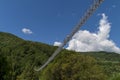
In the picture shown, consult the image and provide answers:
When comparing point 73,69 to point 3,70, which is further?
point 73,69

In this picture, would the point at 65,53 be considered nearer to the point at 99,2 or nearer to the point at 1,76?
the point at 1,76

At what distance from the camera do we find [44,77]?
2328 inches

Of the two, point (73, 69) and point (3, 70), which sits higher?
point (73, 69)

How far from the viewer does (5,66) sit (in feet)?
180

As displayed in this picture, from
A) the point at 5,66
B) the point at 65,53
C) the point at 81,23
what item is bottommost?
the point at 81,23

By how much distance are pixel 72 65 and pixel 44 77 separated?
239 inches

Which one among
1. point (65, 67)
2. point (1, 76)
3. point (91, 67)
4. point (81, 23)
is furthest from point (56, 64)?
point (81, 23)

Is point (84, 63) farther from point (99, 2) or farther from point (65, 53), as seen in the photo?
point (99, 2)

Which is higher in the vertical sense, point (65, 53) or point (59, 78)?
point (65, 53)

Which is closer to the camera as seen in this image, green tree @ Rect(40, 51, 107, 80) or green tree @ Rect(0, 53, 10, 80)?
green tree @ Rect(0, 53, 10, 80)

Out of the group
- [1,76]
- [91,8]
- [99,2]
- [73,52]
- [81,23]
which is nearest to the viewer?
[99,2]

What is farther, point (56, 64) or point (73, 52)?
point (73, 52)

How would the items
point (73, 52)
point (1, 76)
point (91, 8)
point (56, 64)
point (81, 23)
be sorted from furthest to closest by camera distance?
1. point (73, 52)
2. point (56, 64)
3. point (1, 76)
4. point (81, 23)
5. point (91, 8)

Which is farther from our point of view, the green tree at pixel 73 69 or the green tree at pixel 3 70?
the green tree at pixel 73 69
